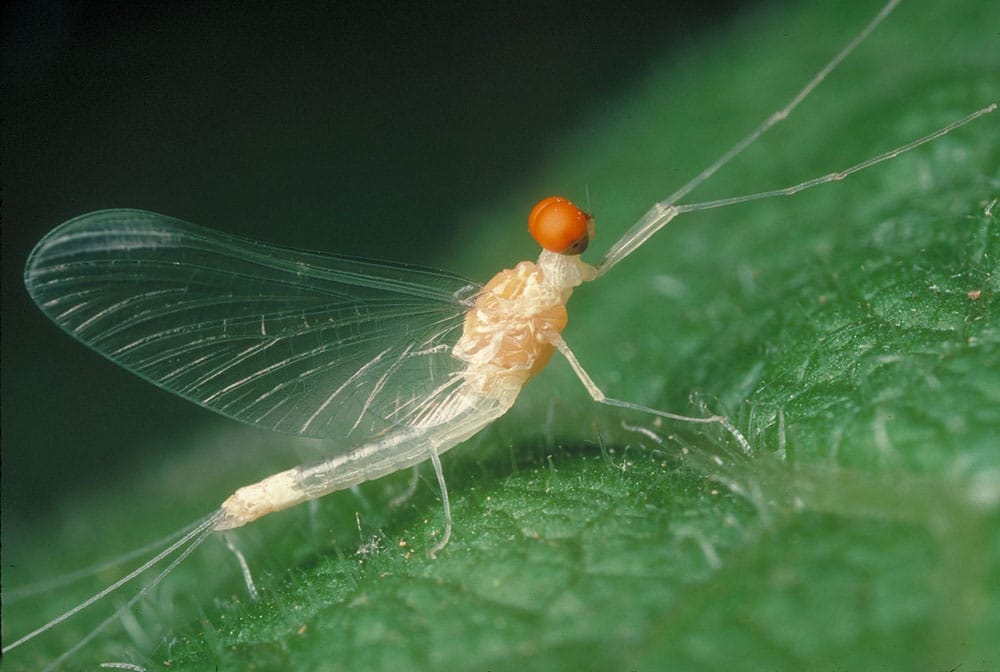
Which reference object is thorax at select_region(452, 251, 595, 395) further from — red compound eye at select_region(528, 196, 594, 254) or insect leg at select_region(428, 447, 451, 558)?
insect leg at select_region(428, 447, 451, 558)

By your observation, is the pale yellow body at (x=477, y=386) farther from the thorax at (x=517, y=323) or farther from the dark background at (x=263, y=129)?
the dark background at (x=263, y=129)

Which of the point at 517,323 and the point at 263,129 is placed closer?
the point at 517,323

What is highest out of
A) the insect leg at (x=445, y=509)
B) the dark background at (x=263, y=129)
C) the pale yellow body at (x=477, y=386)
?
the dark background at (x=263, y=129)

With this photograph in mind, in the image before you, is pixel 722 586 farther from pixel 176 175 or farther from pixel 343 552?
pixel 176 175

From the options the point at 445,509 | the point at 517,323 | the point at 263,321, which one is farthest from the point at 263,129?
the point at 445,509

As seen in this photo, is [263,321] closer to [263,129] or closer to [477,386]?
[477,386]

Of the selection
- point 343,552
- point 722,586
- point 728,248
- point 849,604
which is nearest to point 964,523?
point 849,604

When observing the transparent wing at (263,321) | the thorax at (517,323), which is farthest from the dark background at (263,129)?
the thorax at (517,323)

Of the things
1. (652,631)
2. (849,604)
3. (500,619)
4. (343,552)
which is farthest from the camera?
(343,552)
